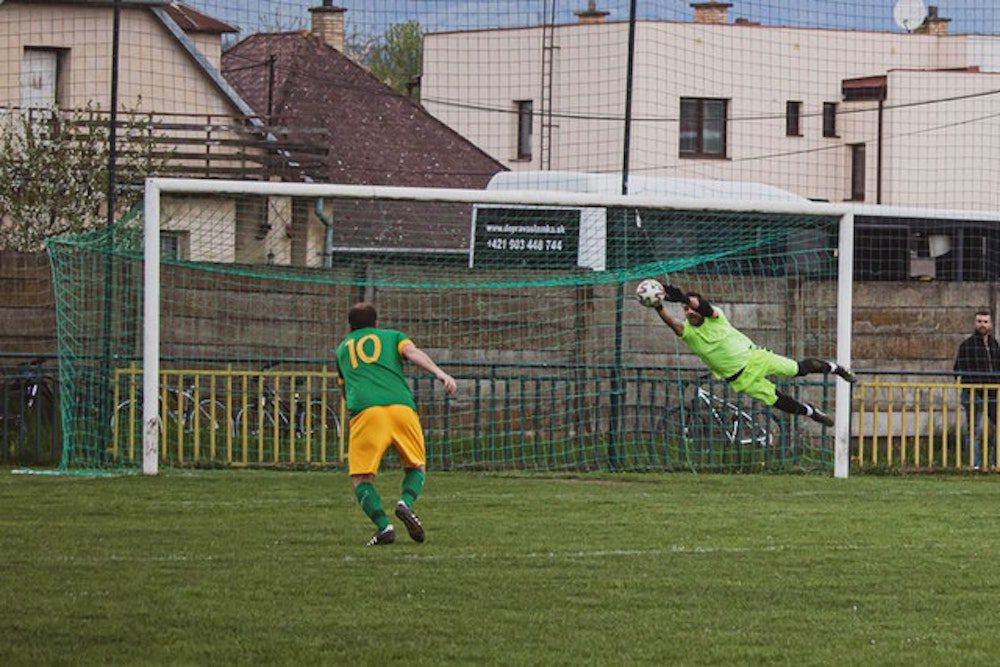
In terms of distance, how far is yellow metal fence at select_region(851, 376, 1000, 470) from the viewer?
68.4 ft

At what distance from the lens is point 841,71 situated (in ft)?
152

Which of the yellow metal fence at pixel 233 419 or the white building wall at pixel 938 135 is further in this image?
the white building wall at pixel 938 135

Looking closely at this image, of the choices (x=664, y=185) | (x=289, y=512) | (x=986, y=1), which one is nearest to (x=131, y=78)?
(x=664, y=185)

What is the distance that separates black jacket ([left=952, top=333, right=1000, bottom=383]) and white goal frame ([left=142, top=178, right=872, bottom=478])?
5.99 feet

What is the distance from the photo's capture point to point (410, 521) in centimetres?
1263

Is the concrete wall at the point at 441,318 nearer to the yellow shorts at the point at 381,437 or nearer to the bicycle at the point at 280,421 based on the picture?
the bicycle at the point at 280,421

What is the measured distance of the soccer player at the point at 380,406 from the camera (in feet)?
42.2

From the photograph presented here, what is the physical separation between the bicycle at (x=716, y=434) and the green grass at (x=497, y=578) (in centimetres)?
383

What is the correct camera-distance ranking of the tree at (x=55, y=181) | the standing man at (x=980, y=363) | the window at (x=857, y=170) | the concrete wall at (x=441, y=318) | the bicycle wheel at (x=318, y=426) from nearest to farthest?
the bicycle wheel at (x=318, y=426) < the concrete wall at (x=441, y=318) < the standing man at (x=980, y=363) < the tree at (x=55, y=181) < the window at (x=857, y=170)

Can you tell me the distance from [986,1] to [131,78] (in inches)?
550

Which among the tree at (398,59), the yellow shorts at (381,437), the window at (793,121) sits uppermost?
the tree at (398,59)

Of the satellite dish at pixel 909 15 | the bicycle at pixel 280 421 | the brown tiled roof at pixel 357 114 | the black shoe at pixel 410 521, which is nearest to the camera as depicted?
the black shoe at pixel 410 521

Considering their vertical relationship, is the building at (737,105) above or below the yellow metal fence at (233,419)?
above

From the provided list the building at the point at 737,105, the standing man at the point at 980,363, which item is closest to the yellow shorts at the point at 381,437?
the standing man at the point at 980,363
